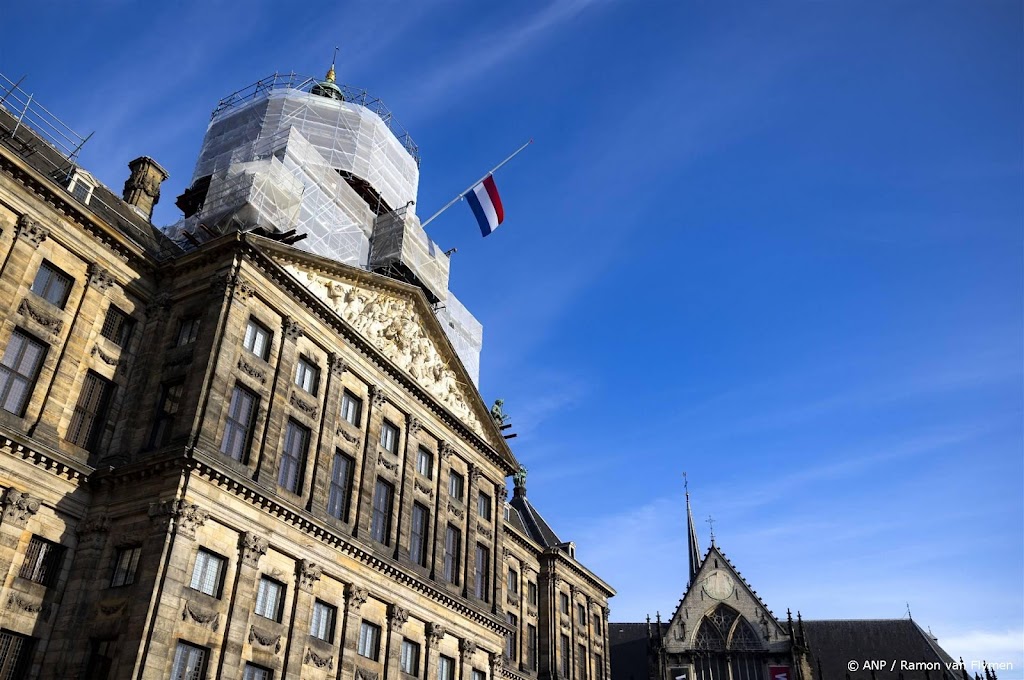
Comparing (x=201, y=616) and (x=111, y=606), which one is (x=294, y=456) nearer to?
(x=201, y=616)

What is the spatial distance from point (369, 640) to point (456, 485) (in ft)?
36.9

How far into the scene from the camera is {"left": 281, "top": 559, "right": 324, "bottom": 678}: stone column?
97.1 ft

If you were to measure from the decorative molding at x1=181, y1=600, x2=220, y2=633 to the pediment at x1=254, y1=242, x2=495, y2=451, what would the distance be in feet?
45.0

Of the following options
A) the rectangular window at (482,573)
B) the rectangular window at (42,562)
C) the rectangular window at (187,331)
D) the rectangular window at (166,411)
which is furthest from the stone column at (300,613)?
the rectangular window at (482,573)

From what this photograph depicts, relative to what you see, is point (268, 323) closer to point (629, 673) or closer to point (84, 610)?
point (84, 610)

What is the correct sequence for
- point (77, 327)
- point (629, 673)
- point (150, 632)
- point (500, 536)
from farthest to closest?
point (629, 673) → point (500, 536) → point (77, 327) → point (150, 632)

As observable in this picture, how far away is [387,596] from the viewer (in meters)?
35.2

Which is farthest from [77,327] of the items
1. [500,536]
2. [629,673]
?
[629,673]

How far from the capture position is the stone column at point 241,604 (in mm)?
27111

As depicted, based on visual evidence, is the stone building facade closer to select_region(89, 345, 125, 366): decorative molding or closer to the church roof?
select_region(89, 345, 125, 366): decorative molding

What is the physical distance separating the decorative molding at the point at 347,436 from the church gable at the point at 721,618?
51853 millimetres

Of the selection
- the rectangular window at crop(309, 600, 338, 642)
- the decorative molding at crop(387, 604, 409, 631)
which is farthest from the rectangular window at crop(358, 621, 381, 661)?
the rectangular window at crop(309, 600, 338, 642)

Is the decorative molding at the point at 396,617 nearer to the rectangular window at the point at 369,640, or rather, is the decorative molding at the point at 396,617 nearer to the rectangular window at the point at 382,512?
the rectangular window at the point at 369,640

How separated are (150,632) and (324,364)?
1361 cm
